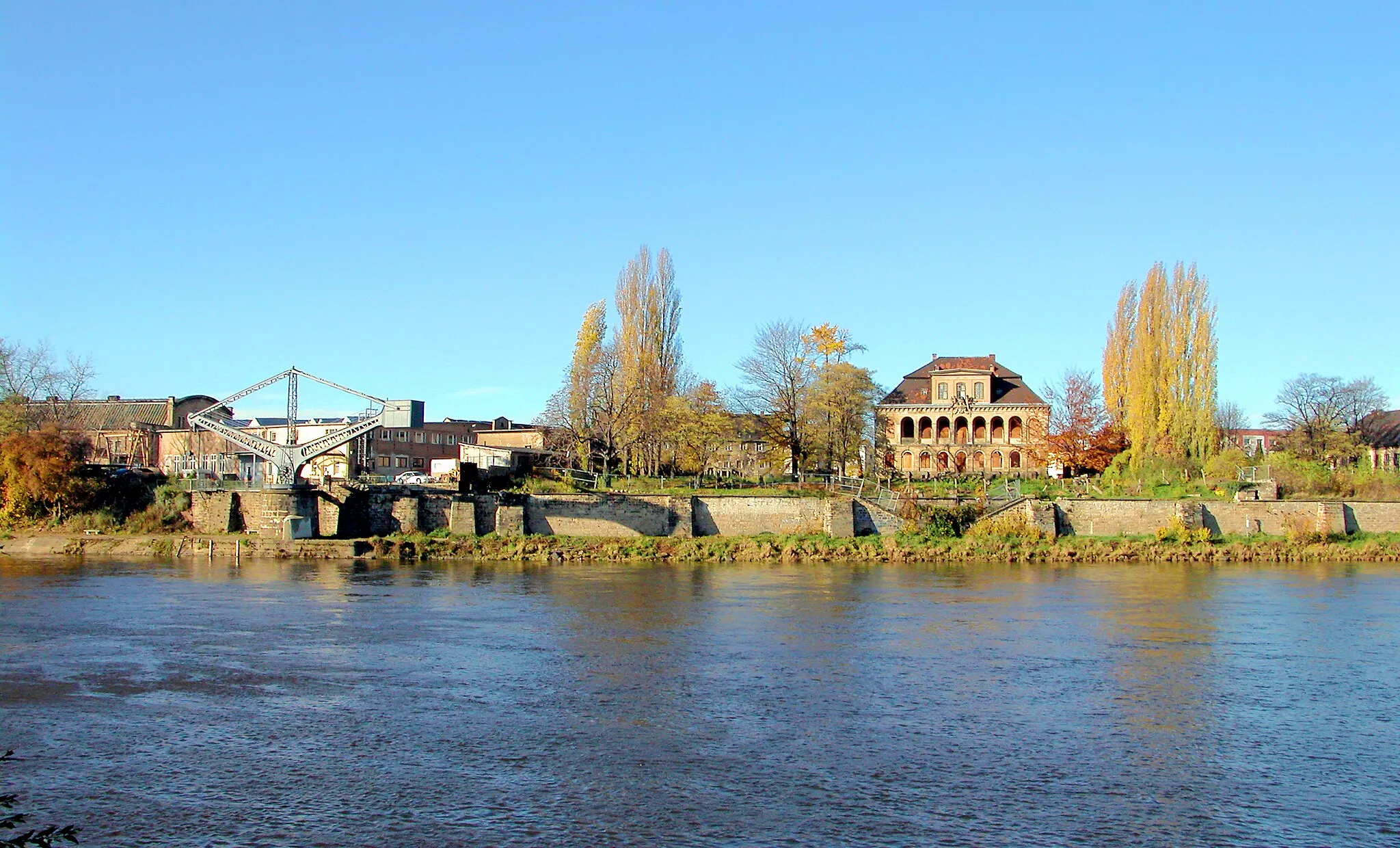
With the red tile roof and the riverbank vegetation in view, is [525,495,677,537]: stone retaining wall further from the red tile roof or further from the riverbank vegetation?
the red tile roof

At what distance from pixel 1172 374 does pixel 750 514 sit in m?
22.8

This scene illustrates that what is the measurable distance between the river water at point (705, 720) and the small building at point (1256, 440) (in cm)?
3483

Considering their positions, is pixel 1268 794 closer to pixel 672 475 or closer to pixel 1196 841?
pixel 1196 841

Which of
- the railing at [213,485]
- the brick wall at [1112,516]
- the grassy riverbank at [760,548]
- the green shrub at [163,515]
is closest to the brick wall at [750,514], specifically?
the grassy riverbank at [760,548]

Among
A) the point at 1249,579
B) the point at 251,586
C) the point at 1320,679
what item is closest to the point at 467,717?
the point at 1320,679

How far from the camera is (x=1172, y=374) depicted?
56125 millimetres

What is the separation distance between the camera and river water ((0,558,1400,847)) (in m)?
12.9

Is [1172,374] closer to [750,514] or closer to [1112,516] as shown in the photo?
[1112,516]

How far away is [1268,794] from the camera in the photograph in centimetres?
1392

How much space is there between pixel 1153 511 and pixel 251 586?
3432 centimetres

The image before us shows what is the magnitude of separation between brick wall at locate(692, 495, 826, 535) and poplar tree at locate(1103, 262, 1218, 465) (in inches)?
721

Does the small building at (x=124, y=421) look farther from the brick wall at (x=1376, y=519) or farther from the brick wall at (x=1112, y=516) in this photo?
the brick wall at (x=1376, y=519)

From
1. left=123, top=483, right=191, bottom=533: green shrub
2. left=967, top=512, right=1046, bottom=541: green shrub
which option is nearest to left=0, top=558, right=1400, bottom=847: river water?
left=967, top=512, right=1046, bottom=541: green shrub

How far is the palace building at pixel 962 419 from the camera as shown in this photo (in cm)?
7388
